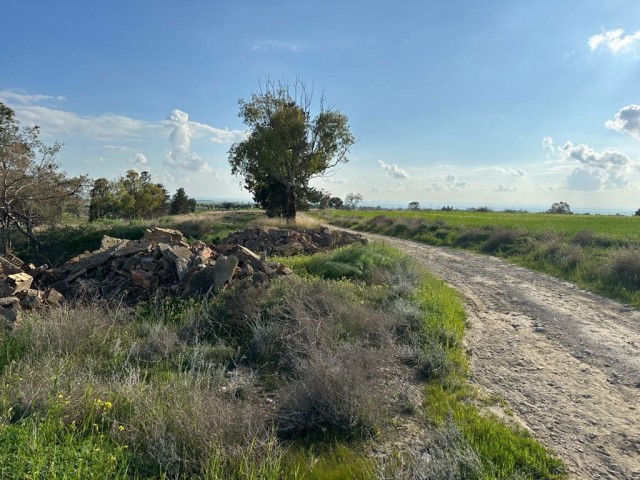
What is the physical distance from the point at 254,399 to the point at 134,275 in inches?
232

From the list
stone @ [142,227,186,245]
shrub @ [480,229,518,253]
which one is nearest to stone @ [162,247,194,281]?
stone @ [142,227,186,245]

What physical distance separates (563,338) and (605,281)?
5.74m

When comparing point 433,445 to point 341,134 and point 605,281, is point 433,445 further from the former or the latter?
point 341,134

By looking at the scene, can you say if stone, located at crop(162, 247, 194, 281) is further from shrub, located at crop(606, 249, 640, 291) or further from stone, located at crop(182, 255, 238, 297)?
shrub, located at crop(606, 249, 640, 291)

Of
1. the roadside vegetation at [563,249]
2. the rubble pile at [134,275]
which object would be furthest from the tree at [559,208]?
the rubble pile at [134,275]

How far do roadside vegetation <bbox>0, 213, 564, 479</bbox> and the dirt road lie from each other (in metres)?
0.44

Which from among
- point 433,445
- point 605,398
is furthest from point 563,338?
point 433,445

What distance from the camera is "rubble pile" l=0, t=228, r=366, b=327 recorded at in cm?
884

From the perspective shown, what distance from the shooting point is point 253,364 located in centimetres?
602

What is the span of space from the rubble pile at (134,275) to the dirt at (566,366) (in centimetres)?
458

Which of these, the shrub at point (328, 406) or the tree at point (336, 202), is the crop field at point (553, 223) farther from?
the tree at point (336, 202)

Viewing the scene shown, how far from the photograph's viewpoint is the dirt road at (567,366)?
4324mm

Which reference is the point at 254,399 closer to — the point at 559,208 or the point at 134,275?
the point at 134,275

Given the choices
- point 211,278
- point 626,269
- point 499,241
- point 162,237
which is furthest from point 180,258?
point 499,241
